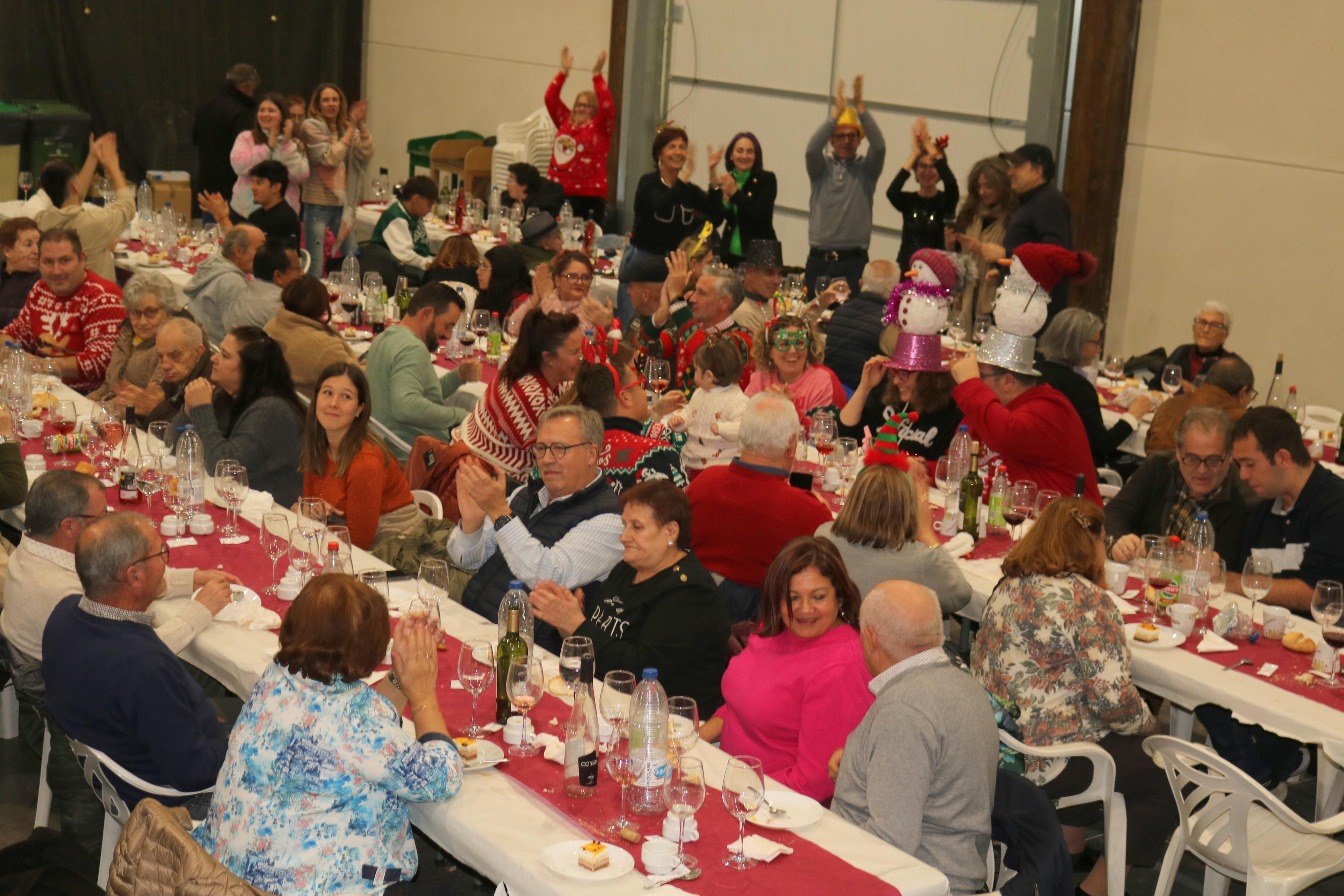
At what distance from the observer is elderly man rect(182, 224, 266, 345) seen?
24.6ft

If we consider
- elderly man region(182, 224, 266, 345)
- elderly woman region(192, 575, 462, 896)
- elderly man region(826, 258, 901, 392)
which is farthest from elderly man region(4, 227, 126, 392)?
elderly woman region(192, 575, 462, 896)

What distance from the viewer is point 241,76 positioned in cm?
1163

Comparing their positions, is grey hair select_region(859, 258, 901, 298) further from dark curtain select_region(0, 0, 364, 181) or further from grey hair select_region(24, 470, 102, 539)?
dark curtain select_region(0, 0, 364, 181)

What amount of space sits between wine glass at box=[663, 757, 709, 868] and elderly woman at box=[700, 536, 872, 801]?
56 cm

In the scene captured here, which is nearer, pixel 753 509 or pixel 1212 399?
pixel 753 509

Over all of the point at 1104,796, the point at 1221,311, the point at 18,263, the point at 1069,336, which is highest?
the point at 1221,311

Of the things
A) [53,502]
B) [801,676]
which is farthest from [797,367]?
[53,502]

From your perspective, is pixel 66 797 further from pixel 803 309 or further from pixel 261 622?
pixel 803 309

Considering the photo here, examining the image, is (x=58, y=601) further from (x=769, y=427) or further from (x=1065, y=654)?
(x=1065, y=654)

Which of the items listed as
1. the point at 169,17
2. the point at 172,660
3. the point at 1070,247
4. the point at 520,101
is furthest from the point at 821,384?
the point at 169,17

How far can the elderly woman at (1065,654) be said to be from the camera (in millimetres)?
3770

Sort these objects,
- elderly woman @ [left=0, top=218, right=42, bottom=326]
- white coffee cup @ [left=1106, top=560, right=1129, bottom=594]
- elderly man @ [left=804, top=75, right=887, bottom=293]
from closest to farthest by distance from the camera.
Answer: white coffee cup @ [left=1106, top=560, right=1129, bottom=594]
elderly woman @ [left=0, top=218, right=42, bottom=326]
elderly man @ [left=804, top=75, right=887, bottom=293]

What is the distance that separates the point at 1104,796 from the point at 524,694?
1638 millimetres

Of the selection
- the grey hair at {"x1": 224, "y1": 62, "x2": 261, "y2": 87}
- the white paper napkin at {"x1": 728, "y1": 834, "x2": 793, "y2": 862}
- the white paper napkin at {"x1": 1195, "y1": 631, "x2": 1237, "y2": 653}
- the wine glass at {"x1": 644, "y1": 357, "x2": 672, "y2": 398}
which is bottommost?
the white paper napkin at {"x1": 728, "y1": 834, "x2": 793, "y2": 862}
